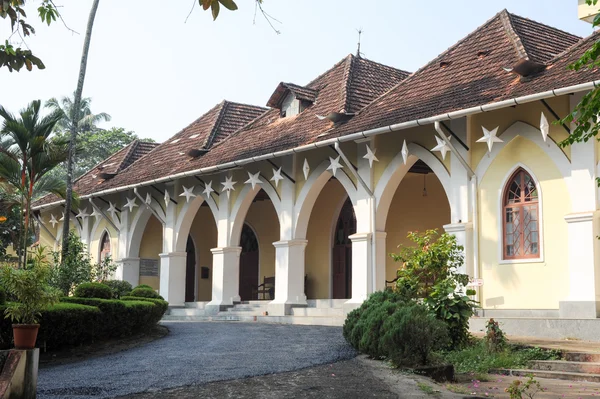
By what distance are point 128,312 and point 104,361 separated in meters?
2.89

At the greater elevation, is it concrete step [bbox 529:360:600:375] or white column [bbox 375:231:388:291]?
white column [bbox 375:231:388:291]

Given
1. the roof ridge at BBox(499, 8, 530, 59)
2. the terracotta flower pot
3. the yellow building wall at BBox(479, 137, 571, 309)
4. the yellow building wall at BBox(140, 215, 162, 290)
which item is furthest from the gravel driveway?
the yellow building wall at BBox(140, 215, 162, 290)

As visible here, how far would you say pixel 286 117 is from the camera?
23203 mm

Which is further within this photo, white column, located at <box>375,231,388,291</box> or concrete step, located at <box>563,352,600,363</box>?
white column, located at <box>375,231,388,291</box>

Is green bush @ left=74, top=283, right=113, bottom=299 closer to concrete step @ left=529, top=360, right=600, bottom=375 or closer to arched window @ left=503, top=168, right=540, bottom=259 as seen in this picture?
arched window @ left=503, top=168, right=540, bottom=259

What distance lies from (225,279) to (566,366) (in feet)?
44.7

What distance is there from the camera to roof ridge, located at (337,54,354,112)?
67.0 feet

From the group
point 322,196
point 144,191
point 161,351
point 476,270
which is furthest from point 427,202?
point 161,351

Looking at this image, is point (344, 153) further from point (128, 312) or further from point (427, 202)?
point (128, 312)

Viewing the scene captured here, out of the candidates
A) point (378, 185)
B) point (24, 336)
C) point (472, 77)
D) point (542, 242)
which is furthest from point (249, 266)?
point (24, 336)

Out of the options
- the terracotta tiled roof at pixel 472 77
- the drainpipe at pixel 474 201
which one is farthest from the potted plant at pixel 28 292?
the terracotta tiled roof at pixel 472 77

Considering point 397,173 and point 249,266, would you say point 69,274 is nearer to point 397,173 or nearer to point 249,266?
point 397,173

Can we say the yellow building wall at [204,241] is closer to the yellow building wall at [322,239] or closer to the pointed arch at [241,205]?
the pointed arch at [241,205]

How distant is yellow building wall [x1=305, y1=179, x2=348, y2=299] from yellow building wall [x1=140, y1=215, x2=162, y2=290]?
6.59 meters
